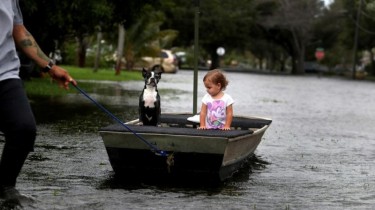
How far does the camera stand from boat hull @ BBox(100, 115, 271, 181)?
25.1 ft

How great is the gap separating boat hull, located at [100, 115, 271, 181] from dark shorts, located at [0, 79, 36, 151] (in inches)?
58.3

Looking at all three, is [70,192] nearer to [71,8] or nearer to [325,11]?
[71,8]

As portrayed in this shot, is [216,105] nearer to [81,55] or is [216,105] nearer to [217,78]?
[217,78]

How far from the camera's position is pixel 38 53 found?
6.61 meters

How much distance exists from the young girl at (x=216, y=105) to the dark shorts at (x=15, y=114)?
2660mm

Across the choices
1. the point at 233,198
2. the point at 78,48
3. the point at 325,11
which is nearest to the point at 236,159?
the point at 233,198

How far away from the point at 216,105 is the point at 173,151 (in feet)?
3.56

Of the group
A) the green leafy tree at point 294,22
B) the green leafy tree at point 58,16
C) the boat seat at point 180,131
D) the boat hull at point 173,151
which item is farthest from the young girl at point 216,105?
the green leafy tree at point 294,22

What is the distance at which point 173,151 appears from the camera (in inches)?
304

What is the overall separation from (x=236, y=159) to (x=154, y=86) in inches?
52.7

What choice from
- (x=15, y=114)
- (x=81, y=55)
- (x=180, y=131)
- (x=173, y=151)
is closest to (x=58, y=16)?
(x=180, y=131)

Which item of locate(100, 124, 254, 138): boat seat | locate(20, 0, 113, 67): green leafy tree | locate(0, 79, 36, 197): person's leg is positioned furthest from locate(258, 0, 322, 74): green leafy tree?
locate(0, 79, 36, 197): person's leg

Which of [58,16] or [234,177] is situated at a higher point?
[58,16]

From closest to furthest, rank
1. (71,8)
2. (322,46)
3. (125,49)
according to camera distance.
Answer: (71,8)
(125,49)
(322,46)
